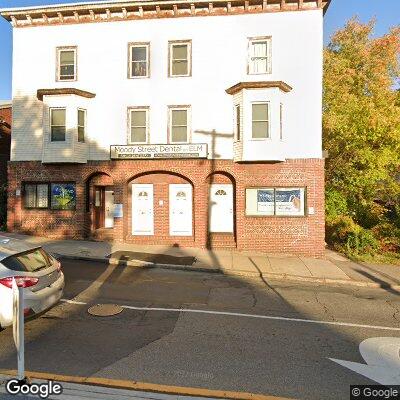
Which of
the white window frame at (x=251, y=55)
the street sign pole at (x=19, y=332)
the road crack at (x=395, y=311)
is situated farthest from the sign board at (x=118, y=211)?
the street sign pole at (x=19, y=332)

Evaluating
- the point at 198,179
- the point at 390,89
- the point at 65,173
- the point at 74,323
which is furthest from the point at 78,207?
the point at 390,89

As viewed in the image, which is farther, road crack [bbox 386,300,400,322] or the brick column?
the brick column

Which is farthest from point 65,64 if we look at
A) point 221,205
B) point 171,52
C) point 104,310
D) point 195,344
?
point 195,344

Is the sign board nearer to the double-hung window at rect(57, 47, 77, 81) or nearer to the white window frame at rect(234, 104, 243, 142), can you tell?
the white window frame at rect(234, 104, 243, 142)

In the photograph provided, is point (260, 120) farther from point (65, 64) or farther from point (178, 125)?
point (65, 64)

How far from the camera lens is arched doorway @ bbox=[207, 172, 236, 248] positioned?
1494 centimetres

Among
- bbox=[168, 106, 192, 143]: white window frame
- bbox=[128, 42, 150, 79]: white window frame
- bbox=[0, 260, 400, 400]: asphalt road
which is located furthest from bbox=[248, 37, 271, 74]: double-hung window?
Result: bbox=[0, 260, 400, 400]: asphalt road

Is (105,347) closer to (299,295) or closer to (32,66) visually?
(299,295)

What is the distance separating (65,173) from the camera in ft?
50.6

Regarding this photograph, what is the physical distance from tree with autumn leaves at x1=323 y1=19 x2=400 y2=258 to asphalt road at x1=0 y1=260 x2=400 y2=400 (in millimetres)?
8178

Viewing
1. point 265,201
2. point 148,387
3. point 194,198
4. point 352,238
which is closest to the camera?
point 148,387

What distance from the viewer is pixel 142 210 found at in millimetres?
15398

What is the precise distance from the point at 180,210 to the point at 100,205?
4226mm

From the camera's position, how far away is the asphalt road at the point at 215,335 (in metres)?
4.47
